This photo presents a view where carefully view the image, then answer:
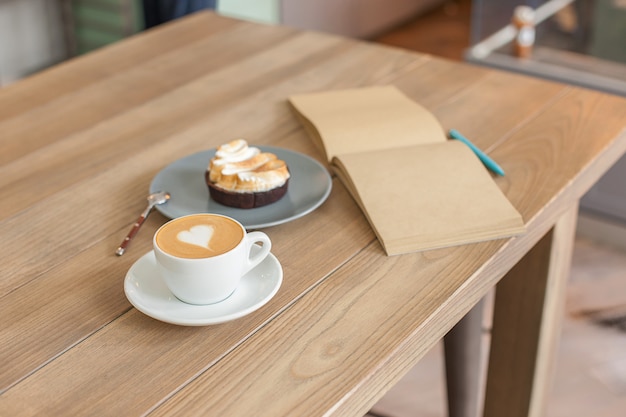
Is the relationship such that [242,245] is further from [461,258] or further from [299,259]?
[461,258]

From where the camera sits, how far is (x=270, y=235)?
96 cm

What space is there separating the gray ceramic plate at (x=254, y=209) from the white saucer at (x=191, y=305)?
0.31 ft

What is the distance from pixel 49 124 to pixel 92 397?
65 cm

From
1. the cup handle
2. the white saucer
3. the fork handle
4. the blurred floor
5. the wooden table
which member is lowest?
the blurred floor

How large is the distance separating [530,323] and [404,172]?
41cm

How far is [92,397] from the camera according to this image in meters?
0.71

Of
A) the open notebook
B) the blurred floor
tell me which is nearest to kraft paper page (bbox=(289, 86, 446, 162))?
the open notebook

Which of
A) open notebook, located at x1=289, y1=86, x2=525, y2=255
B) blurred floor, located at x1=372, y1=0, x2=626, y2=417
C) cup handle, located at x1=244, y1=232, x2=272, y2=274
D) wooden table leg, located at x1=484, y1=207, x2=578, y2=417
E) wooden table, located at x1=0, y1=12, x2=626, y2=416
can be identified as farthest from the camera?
blurred floor, located at x1=372, y1=0, x2=626, y2=417

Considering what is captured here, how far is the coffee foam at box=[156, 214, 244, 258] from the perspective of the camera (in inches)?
31.7

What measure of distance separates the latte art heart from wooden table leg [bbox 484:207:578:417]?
0.59 metres

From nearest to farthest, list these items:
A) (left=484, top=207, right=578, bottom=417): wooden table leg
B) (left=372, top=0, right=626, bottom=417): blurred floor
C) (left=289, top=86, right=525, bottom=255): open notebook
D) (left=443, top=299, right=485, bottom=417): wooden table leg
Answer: (left=289, top=86, right=525, bottom=255): open notebook, (left=484, top=207, right=578, bottom=417): wooden table leg, (left=443, top=299, right=485, bottom=417): wooden table leg, (left=372, top=0, right=626, bottom=417): blurred floor

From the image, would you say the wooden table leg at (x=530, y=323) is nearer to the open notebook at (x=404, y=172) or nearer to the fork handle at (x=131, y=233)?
the open notebook at (x=404, y=172)

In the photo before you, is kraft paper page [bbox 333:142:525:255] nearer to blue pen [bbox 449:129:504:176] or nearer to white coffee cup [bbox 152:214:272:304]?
blue pen [bbox 449:129:504:176]

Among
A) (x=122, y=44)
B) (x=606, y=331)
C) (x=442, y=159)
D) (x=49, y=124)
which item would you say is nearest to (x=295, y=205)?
(x=442, y=159)
